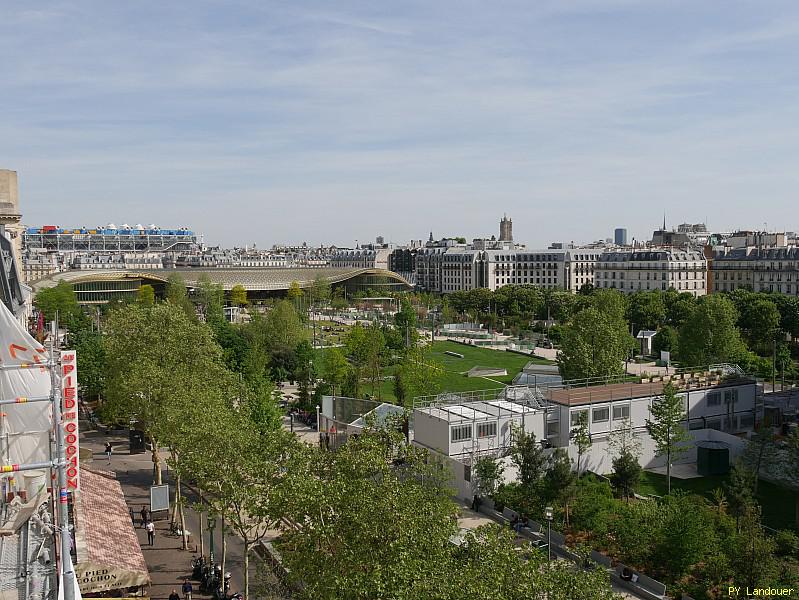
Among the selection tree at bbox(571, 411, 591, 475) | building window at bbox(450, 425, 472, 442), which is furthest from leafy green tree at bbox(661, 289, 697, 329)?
building window at bbox(450, 425, 472, 442)

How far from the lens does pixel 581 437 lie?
36.5 meters

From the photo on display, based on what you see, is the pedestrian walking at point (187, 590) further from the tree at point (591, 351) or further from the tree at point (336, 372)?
the tree at point (591, 351)

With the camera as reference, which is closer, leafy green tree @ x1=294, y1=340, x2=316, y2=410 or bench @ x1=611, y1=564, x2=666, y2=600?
bench @ x1=611, y1=564, x2=666, y2=600

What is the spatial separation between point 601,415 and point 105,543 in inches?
955

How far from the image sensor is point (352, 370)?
54281 mm

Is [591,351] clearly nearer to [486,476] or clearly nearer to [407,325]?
[486,476]

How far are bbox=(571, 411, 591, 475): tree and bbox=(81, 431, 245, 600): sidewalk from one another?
16.2m

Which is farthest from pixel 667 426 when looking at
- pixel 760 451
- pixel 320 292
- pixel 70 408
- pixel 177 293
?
pixel 320 292

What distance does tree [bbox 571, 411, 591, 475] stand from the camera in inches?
1438

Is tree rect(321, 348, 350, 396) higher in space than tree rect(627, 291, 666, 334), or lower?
lower

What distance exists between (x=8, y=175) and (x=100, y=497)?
48655mm

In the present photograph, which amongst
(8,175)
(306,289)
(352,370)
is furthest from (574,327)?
(306,289)

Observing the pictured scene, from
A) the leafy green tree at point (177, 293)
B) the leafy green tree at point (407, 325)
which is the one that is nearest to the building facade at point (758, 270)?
the leafy green tree at point (407, 325)

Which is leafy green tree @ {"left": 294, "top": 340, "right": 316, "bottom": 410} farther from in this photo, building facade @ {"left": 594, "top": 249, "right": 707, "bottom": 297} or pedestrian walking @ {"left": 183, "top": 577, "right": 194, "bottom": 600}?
building facade @ {"left": 594, "top": 249, "right": 707, "bottom": 297}
